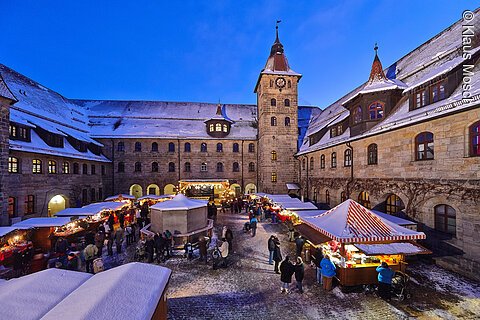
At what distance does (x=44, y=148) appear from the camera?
66.5 feet

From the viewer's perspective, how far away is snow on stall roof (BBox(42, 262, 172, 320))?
11.0ft

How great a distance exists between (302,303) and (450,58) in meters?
15.9

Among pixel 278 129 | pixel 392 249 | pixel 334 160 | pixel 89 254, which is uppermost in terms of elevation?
pixel 278 129

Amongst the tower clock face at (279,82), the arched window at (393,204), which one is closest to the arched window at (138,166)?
the tower clock face at (279,82)

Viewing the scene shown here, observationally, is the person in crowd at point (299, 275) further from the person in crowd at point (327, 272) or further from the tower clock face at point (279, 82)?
the tower clock face at point (279, 82)

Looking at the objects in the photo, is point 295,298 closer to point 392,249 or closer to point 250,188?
point 392,249

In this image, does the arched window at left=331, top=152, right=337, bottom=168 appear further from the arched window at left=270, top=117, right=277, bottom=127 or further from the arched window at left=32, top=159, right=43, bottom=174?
the arched window at left=32, top=159, right=43, bottom=174

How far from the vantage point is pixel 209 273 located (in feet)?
35.5

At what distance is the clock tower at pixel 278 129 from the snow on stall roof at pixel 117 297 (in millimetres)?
26830

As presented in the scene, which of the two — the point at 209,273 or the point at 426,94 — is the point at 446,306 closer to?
the point at 209,273

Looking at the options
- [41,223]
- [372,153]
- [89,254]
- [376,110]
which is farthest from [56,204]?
[376,110]

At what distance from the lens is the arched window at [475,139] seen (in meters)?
9.84

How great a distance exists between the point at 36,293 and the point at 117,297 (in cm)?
156

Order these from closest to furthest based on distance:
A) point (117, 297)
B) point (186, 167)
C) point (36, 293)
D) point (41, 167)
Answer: point (117, 297)
point (36, 293)
point (41, 167)
point (186, 167)
